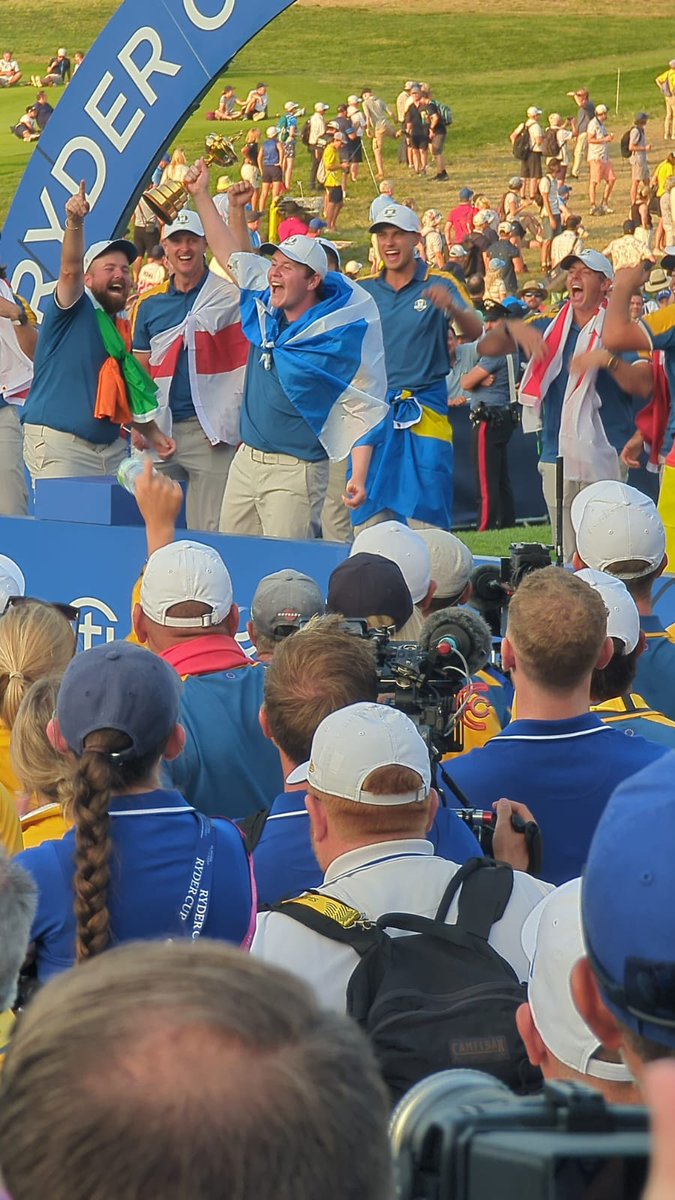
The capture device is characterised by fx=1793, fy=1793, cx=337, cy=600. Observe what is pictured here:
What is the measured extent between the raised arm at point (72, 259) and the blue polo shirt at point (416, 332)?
5.13ft

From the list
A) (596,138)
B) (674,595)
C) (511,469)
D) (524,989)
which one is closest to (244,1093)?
(524,989)

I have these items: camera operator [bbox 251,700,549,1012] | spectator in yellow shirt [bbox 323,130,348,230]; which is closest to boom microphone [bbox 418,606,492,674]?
camera operator [bbox 251,700,549,1012]

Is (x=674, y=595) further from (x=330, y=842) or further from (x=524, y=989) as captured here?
(x=524, y=989)

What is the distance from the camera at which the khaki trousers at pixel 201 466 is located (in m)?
9.78

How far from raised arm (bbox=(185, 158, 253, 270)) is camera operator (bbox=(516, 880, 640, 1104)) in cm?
722

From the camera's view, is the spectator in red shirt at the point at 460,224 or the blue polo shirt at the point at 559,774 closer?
the blue polo shirt at the point at 559,774

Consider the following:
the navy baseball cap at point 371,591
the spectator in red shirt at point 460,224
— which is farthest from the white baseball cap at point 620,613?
the spectator in red shirt at point 460,224

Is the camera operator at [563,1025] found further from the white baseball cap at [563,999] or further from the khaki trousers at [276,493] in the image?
the khaki trousers at [276,493]

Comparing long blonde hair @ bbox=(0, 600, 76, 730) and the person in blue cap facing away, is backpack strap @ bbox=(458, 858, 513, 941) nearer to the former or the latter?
the person in blue cap facing away

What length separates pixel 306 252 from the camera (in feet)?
28.4

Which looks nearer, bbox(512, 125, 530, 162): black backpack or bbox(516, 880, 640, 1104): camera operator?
bbox(516, 880, 640, 1104): camera operator

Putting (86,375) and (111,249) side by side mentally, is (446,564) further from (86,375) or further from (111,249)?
(111,249)

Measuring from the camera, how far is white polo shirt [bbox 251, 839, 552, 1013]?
285 centimetres

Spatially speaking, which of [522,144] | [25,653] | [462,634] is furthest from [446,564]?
[522,144]
